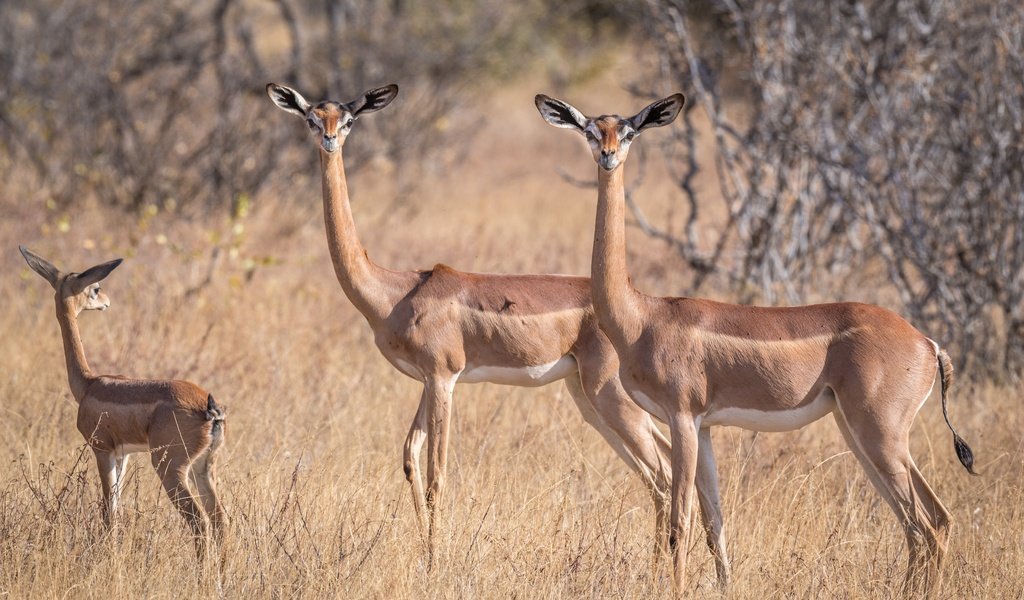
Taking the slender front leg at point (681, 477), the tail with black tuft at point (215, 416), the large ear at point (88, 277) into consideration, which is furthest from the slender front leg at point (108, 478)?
the slender front leg at point (681, 477)

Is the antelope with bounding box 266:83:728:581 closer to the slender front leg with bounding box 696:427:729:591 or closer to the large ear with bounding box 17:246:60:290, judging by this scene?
the slender front leg with bounding box 696:427:729:591

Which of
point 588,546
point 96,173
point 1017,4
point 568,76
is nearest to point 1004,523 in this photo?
point 588,546

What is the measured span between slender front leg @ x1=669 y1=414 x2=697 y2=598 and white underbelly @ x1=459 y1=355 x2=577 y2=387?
0.94 meters

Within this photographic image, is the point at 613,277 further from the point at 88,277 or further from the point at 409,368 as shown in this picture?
the point at 88,277

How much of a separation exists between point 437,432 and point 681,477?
3.84ft

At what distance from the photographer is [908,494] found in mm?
4457

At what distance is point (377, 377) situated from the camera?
7.52 meters

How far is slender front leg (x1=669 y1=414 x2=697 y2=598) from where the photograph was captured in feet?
14.6

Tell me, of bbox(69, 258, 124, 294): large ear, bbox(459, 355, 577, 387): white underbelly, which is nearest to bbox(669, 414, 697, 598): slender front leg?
bbox(459, 355, 577, 387): white underbelly

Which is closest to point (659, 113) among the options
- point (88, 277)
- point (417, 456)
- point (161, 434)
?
point (417, 456)

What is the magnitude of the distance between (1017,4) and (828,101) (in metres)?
1.73

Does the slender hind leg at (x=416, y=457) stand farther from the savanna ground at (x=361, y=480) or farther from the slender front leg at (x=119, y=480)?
the slender front leg at (x=119, y=480)

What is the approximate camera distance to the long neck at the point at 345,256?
5.32 meters

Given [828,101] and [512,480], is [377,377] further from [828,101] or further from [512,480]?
[828,101]
